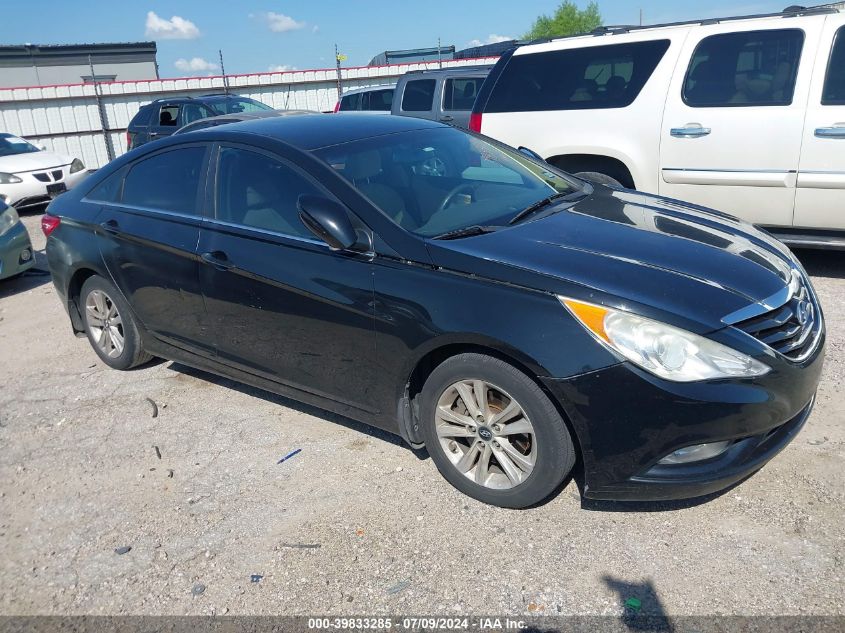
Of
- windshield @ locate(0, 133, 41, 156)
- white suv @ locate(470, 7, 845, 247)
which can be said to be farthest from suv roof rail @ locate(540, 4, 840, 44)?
windshield @ locate(0, 133, 41, 156)

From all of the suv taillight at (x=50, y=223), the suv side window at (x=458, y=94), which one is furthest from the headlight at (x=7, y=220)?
the suv side window at (x=458, y=94)

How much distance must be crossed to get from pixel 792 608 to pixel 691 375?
2.80 ft

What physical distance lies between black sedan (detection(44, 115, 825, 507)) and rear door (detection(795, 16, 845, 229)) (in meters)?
1.96

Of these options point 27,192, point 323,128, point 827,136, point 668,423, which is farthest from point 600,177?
point 27,192

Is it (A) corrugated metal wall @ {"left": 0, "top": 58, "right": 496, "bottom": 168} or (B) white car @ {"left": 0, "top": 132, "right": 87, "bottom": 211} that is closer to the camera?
(B) white car @ {"left": 0, "top": 132, "right": 87, "bottom": 211}

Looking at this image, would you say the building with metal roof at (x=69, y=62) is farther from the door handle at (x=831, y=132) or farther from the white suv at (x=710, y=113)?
the door handle at (x=831, y=132)

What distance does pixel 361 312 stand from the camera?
3211mm

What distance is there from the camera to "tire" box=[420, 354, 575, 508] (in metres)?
2.78

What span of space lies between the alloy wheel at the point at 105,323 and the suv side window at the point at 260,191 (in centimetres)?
143

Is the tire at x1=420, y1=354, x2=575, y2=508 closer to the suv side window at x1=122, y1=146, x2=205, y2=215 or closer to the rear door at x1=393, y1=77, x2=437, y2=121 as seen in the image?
Answer: the suv side window at x1=122, y1=146, x2=205, y2=215

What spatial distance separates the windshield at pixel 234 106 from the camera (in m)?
13.3

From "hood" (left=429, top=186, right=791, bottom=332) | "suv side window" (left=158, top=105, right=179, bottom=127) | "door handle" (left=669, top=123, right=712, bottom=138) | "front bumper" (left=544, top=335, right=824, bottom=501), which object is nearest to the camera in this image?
"front bumper" (left=544, top=335, right=824, bottom=501)

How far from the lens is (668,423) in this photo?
2568mm

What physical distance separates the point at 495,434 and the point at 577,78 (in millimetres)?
4457
